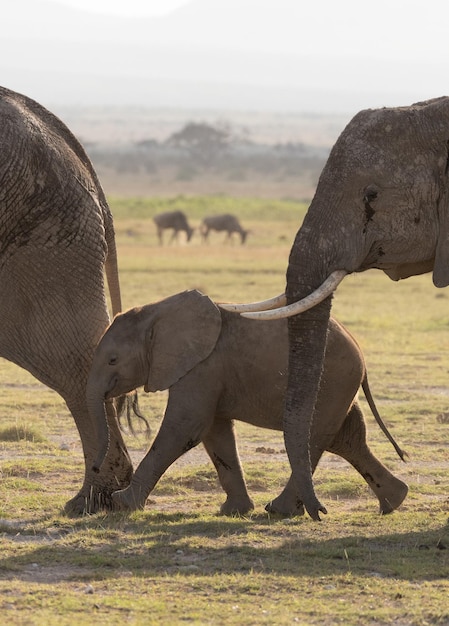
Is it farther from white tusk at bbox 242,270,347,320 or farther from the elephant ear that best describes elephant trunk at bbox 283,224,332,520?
the elephant ear

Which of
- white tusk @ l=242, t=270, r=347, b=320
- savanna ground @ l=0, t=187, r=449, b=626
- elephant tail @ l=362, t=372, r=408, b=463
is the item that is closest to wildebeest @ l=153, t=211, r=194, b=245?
savanna ground @ l=0, t=187, r=449, b=626

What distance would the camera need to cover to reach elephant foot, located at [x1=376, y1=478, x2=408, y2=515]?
24.0ft

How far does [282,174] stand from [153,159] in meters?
11.4

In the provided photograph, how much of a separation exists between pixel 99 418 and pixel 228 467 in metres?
0.82

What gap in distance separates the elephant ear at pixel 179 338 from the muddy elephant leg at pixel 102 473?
0.37 m

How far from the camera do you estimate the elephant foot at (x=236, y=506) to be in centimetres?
723

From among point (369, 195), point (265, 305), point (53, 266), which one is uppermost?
point (369, 195)

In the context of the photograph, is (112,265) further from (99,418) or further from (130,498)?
(130,498)

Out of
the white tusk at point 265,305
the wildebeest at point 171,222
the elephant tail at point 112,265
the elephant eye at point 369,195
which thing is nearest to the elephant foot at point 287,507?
the white tusk at point 265,305

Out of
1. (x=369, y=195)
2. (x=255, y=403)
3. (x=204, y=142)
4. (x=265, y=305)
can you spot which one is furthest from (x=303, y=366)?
(x=204, y=142)

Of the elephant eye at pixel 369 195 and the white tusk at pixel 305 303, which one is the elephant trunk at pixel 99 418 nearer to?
the white tusk at pixel 305 303

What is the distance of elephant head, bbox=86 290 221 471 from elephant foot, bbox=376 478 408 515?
129 centimetres

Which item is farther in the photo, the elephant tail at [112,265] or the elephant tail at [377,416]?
the elephant tail at [112,265]

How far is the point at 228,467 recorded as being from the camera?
24.0 feet
